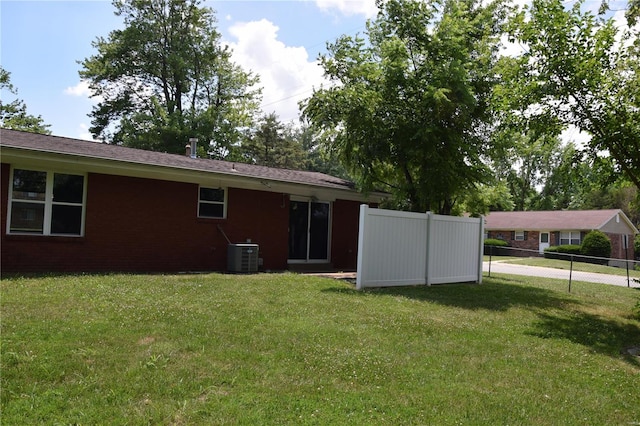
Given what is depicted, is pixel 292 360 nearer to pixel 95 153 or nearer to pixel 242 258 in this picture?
pixel 242 258

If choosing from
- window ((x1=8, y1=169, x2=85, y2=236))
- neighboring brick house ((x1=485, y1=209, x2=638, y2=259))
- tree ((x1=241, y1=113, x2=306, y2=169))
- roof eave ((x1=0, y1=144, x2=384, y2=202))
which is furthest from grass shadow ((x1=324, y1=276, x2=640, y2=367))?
tree ((x1=241, y1=113, x2=306, y2=169))

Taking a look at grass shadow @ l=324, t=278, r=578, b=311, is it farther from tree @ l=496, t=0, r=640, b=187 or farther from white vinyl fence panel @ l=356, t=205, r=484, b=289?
tree @ l=496, t=0, r=640, b=187

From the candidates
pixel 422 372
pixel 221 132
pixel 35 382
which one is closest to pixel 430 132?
pixel 422 372

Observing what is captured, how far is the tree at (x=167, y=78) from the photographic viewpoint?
30984mm

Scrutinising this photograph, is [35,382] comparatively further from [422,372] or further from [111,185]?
[111,185]

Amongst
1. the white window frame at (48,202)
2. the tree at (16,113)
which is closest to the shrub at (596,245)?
the white window frame at (48,202)

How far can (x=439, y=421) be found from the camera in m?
3.65

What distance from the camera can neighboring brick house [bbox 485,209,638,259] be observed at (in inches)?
1391

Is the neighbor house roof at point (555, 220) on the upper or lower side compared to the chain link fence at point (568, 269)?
upper

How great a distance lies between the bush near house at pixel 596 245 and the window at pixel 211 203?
94.4 feet

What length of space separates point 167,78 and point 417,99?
25.9 metres

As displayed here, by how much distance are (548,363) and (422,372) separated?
5.67 ft

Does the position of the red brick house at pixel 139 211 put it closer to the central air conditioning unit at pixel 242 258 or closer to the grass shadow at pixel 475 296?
the central air conditioning unit at pixel 242 258

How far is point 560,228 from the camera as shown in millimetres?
35750
